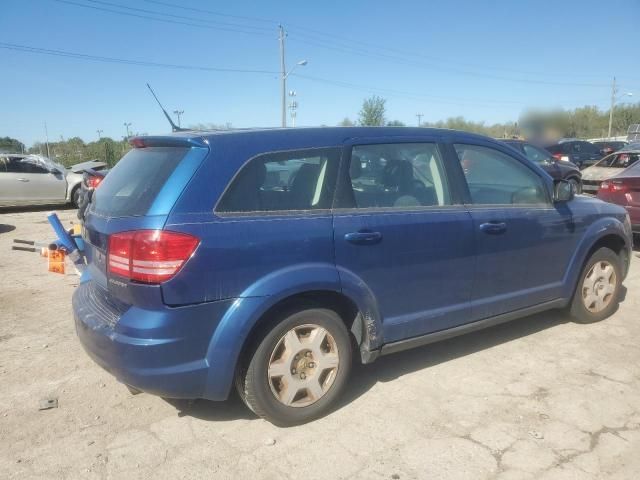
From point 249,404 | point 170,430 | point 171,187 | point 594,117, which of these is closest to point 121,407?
point 170,430

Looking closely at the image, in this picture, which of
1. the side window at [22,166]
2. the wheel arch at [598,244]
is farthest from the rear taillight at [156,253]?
the side window at [22,166]

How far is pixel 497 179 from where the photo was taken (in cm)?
406

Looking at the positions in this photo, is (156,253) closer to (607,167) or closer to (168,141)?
(168,141)

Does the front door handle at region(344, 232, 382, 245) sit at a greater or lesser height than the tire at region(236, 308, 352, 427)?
greater

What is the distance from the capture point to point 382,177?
3.43 m

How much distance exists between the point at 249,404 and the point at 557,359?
2.49 metres

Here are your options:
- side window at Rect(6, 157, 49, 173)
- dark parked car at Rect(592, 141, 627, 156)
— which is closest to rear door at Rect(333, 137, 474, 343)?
side window at Rect(6, 157, 49, 173)

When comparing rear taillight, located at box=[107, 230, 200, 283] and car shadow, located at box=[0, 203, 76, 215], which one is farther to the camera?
car shadow, located at box=[0, 203, 76, 215]

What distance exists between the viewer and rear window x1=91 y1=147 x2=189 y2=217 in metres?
2.80

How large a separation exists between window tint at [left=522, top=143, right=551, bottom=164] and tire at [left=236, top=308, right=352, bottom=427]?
12.5 meters

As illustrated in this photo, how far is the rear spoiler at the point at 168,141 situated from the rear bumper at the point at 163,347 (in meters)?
0.89

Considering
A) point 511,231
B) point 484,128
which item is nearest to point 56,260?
point 511,231

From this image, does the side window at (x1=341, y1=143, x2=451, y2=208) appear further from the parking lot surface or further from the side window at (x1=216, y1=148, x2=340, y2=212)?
the parking lot surface

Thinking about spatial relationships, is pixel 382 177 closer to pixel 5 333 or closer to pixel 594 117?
pixel 5 333
